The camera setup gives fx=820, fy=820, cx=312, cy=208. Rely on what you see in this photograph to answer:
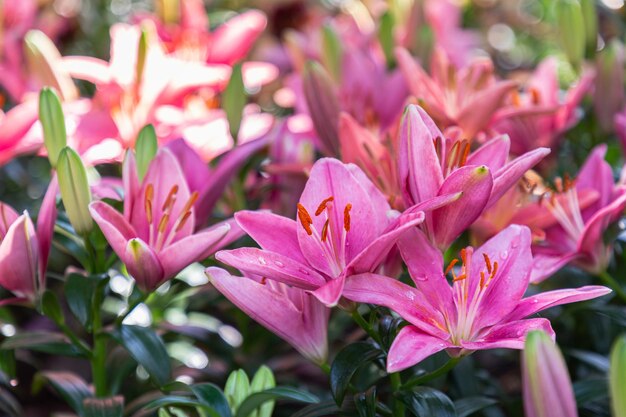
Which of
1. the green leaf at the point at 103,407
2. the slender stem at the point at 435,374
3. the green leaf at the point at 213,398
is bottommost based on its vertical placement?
the green leaf at the point at 103,407

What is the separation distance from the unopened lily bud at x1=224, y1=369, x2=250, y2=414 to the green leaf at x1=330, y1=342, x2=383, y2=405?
0.35 feet

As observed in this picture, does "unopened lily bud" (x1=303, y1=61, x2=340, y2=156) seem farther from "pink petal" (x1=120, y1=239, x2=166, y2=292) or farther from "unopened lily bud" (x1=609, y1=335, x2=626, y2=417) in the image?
"unopened lily bud" (x1=609, y1=335, x2=626, y2=417)

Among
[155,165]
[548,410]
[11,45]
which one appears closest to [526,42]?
[11,45]

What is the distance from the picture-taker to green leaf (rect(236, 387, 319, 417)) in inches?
26.0

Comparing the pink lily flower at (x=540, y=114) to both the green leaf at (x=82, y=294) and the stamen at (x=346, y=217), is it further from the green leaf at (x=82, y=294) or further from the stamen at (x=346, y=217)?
→ the green leaf at (x=82, y=294)

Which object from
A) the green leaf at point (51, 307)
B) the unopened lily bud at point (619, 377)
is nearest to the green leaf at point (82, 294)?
the green leaf at point (51, 307)

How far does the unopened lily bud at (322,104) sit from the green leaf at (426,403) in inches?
12.8

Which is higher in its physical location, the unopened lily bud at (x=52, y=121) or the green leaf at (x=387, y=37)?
the unopened lily bud at (x=52, y=121)

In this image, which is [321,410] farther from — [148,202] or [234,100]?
[234,100]

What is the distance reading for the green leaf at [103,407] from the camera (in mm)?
712

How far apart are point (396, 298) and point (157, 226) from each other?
0.24 m

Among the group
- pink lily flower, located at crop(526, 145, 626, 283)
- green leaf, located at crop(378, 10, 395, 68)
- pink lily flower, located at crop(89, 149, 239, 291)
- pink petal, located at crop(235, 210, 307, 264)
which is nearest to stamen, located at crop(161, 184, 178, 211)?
pink lily flower, located at crop(89, 149, 239, 291)

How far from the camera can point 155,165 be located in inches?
29.5

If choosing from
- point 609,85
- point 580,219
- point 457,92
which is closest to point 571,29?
point 609,85
